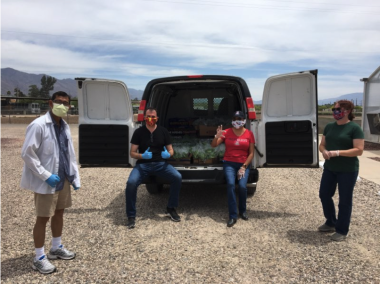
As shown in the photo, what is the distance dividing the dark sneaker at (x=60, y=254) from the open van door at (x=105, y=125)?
1757 millimetres

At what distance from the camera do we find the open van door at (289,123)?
14.7 feet

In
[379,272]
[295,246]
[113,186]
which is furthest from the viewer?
[113,186]

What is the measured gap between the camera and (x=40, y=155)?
305cm

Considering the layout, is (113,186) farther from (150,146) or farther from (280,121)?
(280,121)

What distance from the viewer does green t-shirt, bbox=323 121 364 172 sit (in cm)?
368

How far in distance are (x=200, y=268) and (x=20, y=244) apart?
2233 mm

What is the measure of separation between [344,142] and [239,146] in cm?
146

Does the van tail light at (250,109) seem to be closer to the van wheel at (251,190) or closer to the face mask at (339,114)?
the face mask at (339,114)

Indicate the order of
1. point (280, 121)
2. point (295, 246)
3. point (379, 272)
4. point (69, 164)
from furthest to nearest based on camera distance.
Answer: point (280, 121) → point (295, 246) → point (69, 164) → point (379, 272)

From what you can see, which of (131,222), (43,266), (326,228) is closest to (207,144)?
(131,222)

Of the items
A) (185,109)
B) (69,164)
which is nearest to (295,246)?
(69,164)

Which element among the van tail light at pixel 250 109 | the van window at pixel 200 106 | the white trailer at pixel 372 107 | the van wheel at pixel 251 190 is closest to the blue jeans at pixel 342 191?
the van tail light at pixel 250 109

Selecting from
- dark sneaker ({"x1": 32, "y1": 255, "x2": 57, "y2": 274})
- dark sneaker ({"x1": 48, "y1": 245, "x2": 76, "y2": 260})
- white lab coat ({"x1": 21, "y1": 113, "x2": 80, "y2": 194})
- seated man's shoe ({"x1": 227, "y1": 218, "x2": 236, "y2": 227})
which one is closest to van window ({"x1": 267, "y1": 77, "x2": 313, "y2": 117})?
seated man's shoe ({"x1": 227, "y1": 218, "x2": 236, "y2": 227})

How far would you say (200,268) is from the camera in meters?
3.12
